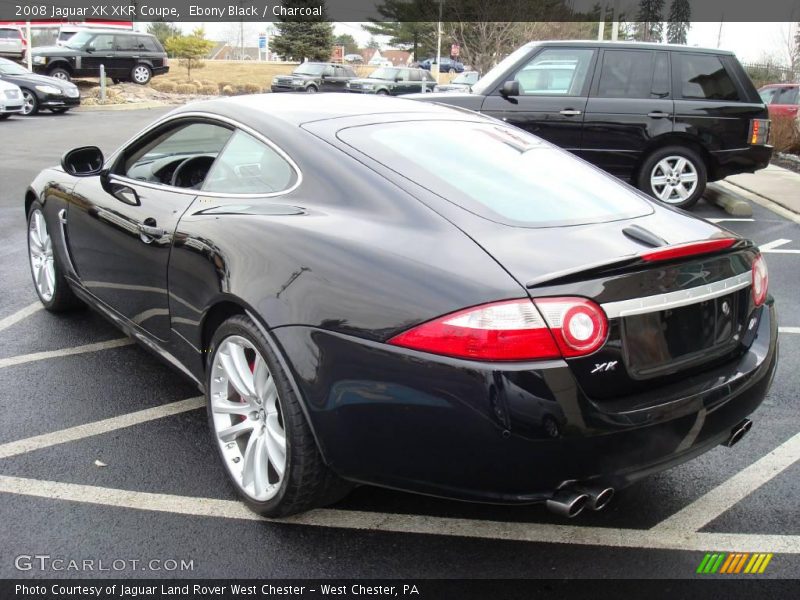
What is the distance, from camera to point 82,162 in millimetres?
4375

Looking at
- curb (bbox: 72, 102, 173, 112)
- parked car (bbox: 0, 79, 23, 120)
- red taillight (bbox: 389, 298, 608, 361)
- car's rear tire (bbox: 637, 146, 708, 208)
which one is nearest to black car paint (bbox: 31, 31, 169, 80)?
curb (bbox: 72, 102, 173, 112)

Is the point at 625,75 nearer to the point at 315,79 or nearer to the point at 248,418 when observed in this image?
the point at 248,418

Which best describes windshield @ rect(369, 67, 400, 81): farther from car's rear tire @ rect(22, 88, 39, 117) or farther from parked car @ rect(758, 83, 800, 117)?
parked car @ rect(758, 83, 800, 117)

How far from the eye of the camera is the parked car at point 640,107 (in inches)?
344

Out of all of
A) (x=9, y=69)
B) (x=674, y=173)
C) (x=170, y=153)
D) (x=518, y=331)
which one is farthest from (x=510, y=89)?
(x=9, y=69)

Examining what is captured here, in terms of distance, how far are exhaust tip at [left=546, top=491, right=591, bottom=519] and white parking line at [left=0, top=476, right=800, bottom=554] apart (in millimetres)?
541

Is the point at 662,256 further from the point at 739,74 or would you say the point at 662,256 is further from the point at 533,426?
the point at 739,74

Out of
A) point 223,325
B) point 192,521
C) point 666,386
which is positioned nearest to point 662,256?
point 666,386

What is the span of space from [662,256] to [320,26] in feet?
198

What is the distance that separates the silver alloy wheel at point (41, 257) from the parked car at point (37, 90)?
17.5 m

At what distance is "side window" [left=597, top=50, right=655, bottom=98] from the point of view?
886cm

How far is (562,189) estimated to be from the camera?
313 centimetres

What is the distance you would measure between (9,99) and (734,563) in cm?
2027

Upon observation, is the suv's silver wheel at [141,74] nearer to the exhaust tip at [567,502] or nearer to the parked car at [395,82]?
the parked car at [395,82]
